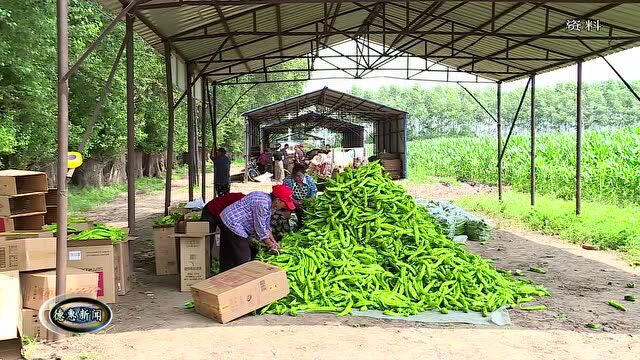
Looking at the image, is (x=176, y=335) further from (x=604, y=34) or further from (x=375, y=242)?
(x=604, y=34)

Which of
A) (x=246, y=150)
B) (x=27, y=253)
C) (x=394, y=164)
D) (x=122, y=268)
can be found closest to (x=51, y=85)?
(x=122, y=268)

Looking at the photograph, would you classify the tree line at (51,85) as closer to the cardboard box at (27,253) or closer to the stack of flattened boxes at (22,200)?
the stack of flattened boxes at (22,200)

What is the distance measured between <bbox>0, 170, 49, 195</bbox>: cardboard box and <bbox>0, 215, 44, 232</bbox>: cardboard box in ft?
1.10

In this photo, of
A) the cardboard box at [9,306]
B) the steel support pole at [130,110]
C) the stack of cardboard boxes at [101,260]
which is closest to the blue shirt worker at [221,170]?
the steel support pole at [130,110]

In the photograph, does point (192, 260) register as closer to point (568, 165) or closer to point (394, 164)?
point (568, 165)

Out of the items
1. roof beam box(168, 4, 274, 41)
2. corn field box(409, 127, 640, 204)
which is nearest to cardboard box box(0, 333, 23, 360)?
roof beam box(168, 4, 274, 41)

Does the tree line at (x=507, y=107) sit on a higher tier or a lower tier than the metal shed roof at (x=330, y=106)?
higher

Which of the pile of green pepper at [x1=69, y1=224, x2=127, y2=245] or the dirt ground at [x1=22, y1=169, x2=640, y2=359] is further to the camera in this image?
the pile of green pepper at [x1=69, y1=224, x2=127, y2=245]

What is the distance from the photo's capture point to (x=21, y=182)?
24.8 ft

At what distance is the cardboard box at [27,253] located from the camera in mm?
5762

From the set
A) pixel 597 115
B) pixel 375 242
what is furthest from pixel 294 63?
pixel 597 115

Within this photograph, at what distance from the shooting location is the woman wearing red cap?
6988 millimetres

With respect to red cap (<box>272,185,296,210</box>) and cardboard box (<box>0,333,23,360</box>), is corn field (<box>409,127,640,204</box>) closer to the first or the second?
red cap (<box>272,185,296,210</box>)

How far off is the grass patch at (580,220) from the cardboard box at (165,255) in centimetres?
778
